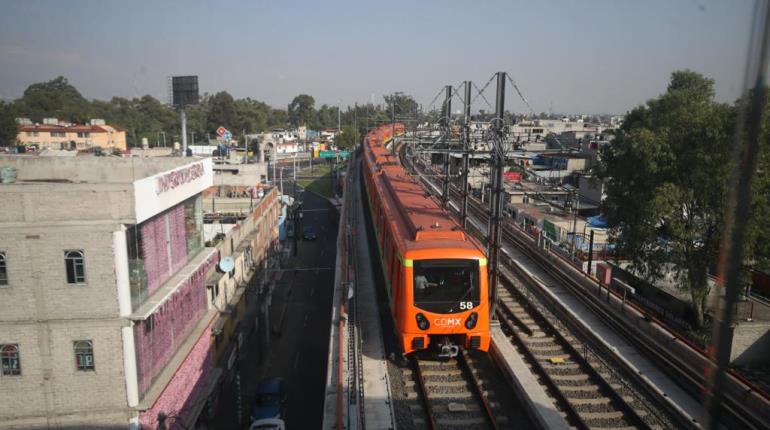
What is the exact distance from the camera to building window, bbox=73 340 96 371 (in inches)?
408

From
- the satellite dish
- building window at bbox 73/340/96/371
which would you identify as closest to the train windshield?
building window at bbox 73/340/96/371

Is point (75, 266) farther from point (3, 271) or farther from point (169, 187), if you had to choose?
point (169, 187)

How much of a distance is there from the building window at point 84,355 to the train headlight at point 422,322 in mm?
6506

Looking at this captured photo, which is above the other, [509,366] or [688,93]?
[688,93]

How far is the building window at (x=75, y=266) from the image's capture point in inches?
399

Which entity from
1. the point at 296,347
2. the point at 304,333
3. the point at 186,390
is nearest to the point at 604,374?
the point at 186,390

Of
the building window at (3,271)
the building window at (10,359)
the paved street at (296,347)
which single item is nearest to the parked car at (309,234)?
the paved street at (296,347)

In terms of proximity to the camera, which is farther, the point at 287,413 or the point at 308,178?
the point at 308,178

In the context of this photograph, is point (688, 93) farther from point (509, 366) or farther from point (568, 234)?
point (509, 366)

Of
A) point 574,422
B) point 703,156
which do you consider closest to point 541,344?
point 574,422

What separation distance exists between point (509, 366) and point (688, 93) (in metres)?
12.8

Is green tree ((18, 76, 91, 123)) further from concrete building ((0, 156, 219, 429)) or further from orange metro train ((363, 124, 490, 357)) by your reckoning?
orange metro train ((363, 124, 490, 357))

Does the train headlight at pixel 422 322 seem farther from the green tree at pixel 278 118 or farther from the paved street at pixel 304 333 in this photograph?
the green tree at pixel 278 118

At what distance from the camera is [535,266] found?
16.4 metres
